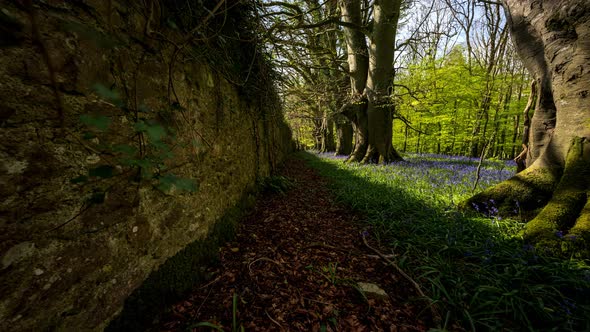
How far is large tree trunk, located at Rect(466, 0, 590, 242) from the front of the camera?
2.36m

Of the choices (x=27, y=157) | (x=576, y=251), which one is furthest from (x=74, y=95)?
(x=576, y=251)

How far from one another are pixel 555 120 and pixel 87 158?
565 centimetres

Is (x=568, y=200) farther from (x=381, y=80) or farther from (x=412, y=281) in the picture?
(x=381, y=80)

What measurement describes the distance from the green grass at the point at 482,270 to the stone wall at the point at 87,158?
2405 millimetres

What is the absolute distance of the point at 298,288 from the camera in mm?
1964

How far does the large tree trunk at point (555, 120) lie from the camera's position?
7.73 ft

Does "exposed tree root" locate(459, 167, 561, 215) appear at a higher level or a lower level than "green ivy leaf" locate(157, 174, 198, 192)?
lower

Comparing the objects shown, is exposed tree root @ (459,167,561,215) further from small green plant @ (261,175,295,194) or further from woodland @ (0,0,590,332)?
small green plant @ (261,175,295,194)

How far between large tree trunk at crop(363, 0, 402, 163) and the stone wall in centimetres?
669

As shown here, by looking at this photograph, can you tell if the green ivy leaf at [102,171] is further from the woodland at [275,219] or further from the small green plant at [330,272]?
the small green plant at [330,272]

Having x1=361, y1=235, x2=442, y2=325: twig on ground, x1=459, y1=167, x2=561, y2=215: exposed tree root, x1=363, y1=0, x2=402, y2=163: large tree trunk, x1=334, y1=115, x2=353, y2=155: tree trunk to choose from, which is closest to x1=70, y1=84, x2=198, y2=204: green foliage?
x1=361, y1=235, x2=442, y2=325: twig on ground

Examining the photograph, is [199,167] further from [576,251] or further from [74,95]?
[576,251]

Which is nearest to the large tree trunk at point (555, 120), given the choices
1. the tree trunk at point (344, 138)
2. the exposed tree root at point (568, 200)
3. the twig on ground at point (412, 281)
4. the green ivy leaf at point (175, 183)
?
the exposed tree root at point (568, 200)

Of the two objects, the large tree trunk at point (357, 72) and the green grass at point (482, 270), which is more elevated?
the large tree trunk at point (357, 72)
